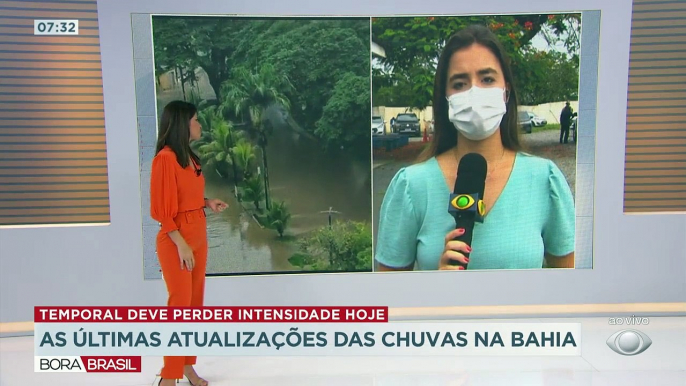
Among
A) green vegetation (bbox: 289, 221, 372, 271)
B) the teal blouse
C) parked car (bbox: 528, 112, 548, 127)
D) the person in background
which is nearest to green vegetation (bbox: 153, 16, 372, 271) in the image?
green vegetation (bbox: 289, 221, 372, 271)

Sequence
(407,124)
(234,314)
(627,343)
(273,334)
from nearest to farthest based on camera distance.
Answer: (273,334) < (627,343) < (234,314) < (407,124)

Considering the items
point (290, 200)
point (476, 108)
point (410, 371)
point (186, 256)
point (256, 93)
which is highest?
point (256, 93)

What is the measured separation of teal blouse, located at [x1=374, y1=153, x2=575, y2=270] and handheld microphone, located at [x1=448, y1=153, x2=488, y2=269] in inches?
2.1

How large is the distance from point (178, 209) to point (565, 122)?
2838mm

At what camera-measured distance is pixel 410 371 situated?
3381 millimetres

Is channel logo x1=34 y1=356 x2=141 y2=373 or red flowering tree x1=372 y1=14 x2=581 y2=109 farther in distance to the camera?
red flowering tree x1=372 y1=14 x2=581 y2=109

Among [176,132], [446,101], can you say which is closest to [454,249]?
[446,101]

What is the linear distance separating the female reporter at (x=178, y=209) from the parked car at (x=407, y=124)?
4.98ft

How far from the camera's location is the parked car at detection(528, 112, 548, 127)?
4020 mm

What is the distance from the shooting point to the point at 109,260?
391 centimetres

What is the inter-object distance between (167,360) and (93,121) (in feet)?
6.06

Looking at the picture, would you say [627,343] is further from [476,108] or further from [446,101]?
[446,101]

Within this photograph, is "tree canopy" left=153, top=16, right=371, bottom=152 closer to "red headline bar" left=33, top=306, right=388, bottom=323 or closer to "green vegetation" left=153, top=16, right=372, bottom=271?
"green vegetation" left=153, top=16, right=372, bottom=271

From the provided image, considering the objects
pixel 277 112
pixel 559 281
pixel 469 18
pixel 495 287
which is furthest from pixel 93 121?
pixel 559 281
